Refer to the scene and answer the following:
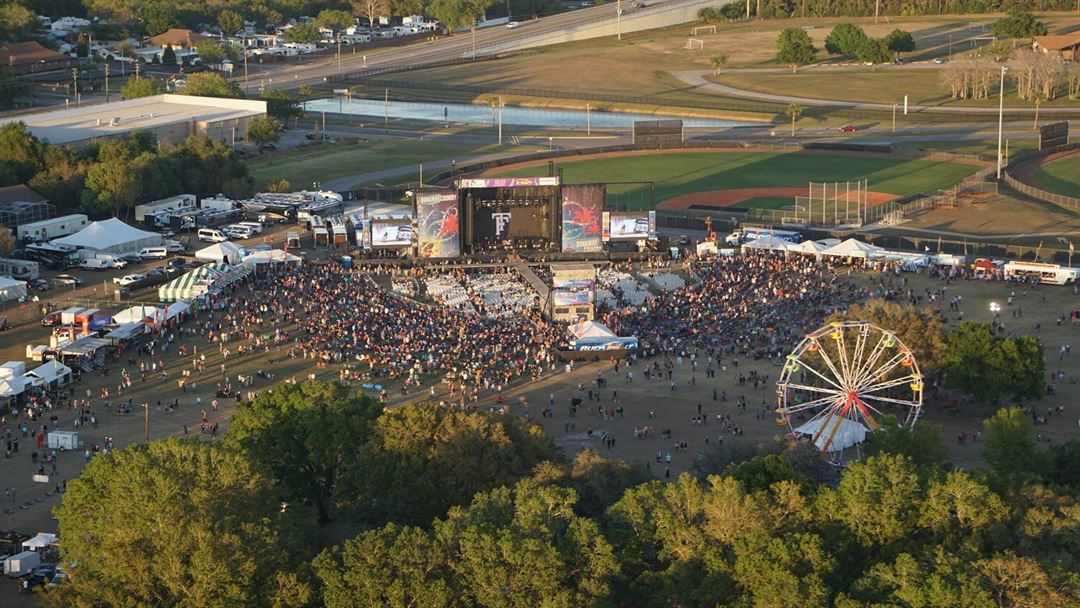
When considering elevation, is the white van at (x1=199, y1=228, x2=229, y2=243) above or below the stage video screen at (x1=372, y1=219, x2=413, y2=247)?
below

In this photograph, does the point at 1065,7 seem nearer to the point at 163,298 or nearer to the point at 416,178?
the point at 416,178

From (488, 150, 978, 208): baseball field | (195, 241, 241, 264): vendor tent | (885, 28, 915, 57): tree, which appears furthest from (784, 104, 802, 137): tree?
(195, 241, 241, 264): vendor tent

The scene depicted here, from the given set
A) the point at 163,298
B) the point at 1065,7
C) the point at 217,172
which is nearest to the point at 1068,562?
the point at 163,298

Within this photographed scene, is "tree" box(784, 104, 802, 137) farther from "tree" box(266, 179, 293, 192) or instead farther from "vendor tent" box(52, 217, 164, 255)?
"vendor tent" box(52, 217, 164, 255)

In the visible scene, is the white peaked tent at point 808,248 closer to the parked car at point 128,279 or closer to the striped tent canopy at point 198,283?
the striped tent canopy at point 198,283

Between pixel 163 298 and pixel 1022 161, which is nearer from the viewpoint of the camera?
pixel 163 298

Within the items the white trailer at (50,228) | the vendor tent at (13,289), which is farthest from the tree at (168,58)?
the vendor tent at (13,289)

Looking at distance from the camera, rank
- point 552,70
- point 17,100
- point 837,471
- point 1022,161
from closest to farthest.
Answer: point 837,471 < point 1022,161 < point 17,100 < point 552,70
